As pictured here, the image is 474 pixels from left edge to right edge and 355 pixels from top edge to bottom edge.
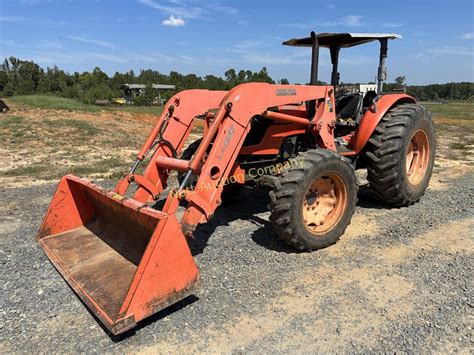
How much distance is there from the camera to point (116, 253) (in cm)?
400

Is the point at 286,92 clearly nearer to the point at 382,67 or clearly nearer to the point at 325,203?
the point at 325,203

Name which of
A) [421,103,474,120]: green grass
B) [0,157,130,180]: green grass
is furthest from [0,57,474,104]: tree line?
[0,157,130,180]: green grass

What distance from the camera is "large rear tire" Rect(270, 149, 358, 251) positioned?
4109 mm

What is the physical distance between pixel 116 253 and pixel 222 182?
133cm

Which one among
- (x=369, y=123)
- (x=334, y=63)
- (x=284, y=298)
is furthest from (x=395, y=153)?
(x=284, y=298)

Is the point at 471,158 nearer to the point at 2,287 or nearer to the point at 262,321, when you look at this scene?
the point at 262,321

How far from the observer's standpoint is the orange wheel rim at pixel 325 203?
466 cm

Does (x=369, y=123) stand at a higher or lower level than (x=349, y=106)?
lower

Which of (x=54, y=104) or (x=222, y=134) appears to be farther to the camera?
(x=54, y=104)

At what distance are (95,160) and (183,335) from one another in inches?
325

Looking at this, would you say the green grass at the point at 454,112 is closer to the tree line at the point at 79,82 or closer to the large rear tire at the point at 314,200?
the tree line at the point at 79,82

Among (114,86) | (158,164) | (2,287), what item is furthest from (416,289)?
(114,86)

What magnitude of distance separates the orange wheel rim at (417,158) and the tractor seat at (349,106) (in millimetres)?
1119

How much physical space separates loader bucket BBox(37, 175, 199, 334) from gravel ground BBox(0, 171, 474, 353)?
0.21 meters
